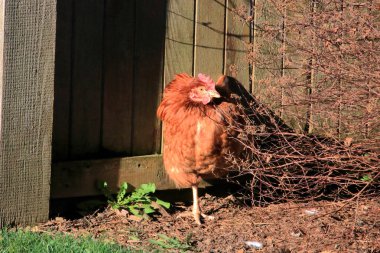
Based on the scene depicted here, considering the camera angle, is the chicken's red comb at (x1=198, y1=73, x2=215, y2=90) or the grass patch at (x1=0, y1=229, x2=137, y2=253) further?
the chicken's red comb at (x1=198, y1=73, x2=215, y2=90)

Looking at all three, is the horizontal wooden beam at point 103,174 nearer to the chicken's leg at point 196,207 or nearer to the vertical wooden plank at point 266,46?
the chicken's leg at point 196,207

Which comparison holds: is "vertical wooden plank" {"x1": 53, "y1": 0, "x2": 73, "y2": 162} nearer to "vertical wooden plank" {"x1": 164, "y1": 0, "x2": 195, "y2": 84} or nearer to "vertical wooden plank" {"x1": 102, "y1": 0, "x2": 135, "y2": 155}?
"vertical wooden plank" {"x1": 102, "y1": 0, "x2": 135, "y2": 155}

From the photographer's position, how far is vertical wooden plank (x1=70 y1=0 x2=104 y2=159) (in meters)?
5.13

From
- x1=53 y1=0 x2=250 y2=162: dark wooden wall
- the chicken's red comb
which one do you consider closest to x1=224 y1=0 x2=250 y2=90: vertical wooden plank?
x1=53 y1=0 x2=250 y2=162: dark wooden wall

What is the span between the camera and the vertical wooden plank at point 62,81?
5.04 meters

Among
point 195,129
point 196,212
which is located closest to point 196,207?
point 196,212

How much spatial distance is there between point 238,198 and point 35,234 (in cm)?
199

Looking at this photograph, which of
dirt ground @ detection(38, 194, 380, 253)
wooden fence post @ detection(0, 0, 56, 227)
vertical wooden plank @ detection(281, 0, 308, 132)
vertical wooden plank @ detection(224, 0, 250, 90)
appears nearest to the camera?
wooden fence post @ detection(0, 0, 56, 227)

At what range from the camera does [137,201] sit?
5410 millimetres

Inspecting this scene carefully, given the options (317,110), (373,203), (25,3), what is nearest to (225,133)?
(317,110)

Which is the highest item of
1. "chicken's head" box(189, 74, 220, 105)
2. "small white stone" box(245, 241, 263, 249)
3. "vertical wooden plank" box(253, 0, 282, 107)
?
"vertical wooden plank" box(253, 0, 282, 107)

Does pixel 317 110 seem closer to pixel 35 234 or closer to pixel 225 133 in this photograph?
pixel 225 133

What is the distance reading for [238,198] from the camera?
5.98 metres

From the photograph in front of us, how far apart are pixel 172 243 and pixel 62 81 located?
139cm
